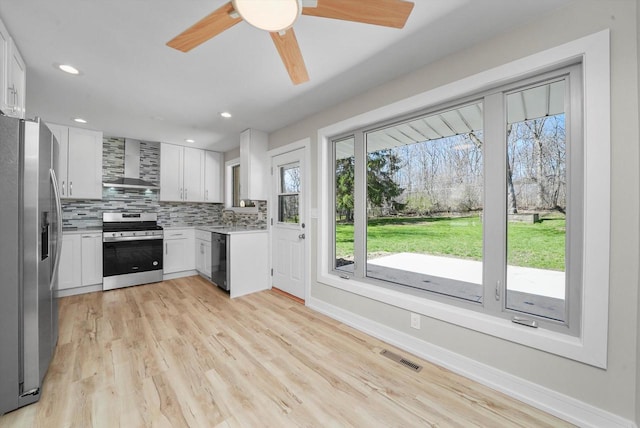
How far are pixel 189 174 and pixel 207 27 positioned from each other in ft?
12.9

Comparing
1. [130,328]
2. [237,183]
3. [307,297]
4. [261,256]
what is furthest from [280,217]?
[130,328]

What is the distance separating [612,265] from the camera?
1336 mm

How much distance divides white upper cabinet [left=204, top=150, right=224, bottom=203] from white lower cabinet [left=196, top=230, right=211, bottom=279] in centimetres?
80

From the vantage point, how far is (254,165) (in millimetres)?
3762

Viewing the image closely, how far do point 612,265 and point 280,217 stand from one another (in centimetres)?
335

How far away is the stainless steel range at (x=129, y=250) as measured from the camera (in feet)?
12.4

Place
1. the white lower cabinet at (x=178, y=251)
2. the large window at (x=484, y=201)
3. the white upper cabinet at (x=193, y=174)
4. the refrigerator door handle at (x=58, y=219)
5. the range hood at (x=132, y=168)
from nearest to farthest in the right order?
1. the large window at (x=484, y=201)
2. the refrigerator door handle at (x=58, y=219)
3. the range hood at (x=132, y=168)
4. the white lower cabinet at (x=178, y=251)
5. the white upper cabinet at (x=193, y=174)

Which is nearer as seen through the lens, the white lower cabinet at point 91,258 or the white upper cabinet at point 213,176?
the white lower cabinet at point 91,258

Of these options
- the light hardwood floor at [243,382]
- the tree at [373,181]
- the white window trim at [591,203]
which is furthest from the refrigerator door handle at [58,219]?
the white window trim at [591,203]

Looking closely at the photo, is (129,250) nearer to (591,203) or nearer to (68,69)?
(68,69)

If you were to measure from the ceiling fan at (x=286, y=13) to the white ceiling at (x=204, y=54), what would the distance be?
352 millimetres

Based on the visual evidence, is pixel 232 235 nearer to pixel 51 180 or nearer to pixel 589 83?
pixel 51 180

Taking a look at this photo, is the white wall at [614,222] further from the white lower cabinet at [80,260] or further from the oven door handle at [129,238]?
the white lower cabinet at [80,260]

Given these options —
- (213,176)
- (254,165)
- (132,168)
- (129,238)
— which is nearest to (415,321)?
(254,165)
